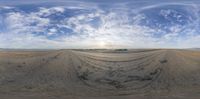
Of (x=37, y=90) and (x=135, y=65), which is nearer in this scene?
(x=37, y=90)

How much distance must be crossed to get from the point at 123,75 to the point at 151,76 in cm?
184

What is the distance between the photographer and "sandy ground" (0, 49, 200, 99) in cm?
1930

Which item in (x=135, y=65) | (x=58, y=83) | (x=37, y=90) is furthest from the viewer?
(x=135, y=65)

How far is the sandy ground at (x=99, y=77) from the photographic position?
19297mm

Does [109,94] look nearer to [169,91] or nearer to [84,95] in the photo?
[84,95]

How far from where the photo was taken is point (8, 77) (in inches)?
917

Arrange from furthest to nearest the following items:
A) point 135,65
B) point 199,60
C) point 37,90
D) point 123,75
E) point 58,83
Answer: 1. point 199,60
2. point 135,65
3. point 123,75
4. point 58,83
5. point 37,90

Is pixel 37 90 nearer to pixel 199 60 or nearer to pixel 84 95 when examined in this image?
pixel 84 95

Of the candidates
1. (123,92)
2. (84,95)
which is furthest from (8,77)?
(123,92)

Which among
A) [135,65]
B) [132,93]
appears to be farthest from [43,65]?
[132,93]

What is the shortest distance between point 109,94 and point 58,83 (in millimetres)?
4096

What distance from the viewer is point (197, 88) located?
68.2ft

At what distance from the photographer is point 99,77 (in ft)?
75.3

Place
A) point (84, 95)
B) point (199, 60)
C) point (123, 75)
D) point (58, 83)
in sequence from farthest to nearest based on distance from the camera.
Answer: point (199, 60), point (123, 75), point (58, 83), point (84, 95)
